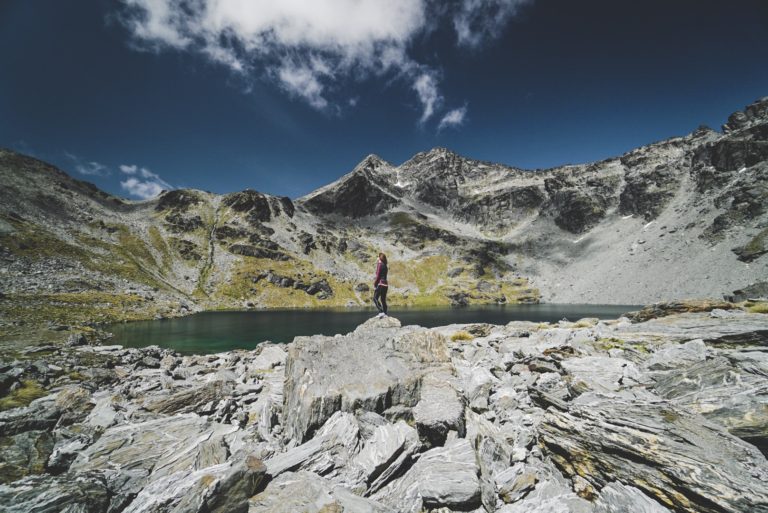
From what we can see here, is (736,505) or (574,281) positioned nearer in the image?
(736,505)

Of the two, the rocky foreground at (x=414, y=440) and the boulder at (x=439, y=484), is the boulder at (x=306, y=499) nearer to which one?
the rocky foreground at (x=414, y=440)

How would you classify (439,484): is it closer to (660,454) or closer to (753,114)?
(660,454)

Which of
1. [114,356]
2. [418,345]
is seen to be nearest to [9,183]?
[114,356]

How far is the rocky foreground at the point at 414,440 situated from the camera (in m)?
6.10

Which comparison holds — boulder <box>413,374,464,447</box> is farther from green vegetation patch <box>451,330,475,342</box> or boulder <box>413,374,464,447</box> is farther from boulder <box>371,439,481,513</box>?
green vegetation patch <box>451,330,475,342</box>

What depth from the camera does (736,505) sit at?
5.09 meters

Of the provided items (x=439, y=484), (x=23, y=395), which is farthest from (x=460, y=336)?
(x=23, y=395)

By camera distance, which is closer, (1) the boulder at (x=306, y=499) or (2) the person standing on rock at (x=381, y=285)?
(1) the boulder at (x=306, y=499)

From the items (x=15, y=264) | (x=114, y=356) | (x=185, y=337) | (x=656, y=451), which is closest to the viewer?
(x=656, y=451)

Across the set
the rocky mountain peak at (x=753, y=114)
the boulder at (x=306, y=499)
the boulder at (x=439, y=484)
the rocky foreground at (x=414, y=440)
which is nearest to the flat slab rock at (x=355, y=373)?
the rocky foreground at (x=414, y=440)

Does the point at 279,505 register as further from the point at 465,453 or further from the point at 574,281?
the point at 574,281

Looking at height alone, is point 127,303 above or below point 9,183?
below

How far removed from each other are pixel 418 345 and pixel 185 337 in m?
56.4

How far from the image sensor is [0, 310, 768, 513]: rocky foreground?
6.10 m
